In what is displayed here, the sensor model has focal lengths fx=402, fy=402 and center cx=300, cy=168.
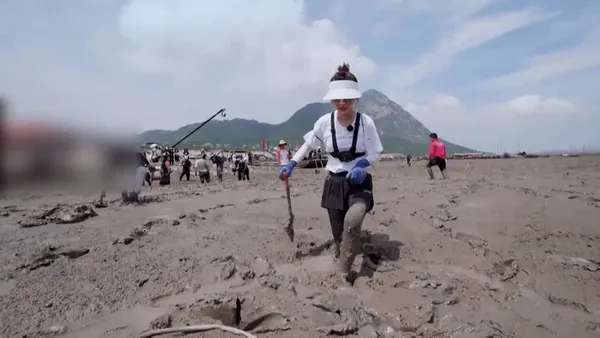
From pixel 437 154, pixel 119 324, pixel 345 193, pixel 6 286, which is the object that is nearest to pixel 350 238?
pixel 345 193

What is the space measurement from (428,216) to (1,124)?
203 inches

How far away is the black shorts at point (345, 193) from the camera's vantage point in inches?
148

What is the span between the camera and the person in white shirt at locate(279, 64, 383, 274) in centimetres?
357

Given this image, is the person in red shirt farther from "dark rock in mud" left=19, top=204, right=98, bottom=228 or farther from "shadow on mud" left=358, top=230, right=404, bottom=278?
"dark rock in mud" left=19, top=204, right=98, bottom=228

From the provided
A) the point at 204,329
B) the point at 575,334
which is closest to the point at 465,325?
the point at 575,334

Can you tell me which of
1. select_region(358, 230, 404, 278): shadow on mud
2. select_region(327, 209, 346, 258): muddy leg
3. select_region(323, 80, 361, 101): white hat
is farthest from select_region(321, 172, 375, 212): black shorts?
select_region(323, 80, 361, 101): white hat

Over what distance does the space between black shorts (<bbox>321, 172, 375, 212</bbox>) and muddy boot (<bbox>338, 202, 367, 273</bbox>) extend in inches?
7.3

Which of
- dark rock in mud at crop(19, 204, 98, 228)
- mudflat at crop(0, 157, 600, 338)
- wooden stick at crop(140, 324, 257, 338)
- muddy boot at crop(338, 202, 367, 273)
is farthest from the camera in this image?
dark rock in mud at crop(19, 204, 98, 228)

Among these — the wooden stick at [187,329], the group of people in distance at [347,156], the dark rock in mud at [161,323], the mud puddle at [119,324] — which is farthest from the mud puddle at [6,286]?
the group of people in distance at [347,156]

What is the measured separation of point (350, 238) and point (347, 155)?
2.54ft

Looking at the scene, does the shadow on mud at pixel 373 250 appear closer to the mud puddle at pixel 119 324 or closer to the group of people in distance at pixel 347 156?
the group of people in distance at pixel 347 156

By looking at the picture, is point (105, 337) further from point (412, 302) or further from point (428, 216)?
point (428, 216)

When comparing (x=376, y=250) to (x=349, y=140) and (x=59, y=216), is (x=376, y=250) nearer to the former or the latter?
(x=349, y=140)

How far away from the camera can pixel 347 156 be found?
12.4 ft
